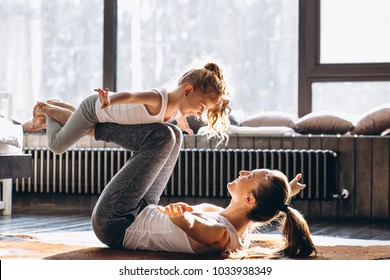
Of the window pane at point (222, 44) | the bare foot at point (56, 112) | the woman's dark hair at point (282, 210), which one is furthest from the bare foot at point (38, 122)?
the window pane at point (222, 44)

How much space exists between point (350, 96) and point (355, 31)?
0.43m

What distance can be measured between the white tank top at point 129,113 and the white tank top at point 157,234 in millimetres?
317

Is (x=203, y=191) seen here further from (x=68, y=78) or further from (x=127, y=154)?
(x=68, y=78)

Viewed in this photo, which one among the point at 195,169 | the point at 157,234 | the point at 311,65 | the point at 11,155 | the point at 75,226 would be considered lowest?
the point at 75,226

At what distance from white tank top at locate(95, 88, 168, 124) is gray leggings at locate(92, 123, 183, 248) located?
0.02 metres

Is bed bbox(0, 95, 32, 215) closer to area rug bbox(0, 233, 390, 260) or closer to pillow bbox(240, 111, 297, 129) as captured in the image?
area rug bbox(0, 233, 390, 260)

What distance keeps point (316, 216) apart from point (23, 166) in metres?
1.79

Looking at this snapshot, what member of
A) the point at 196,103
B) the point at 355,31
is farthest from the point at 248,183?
the point at 355,31

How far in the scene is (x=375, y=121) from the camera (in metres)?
4.29

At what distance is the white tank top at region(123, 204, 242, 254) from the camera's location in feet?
8.21

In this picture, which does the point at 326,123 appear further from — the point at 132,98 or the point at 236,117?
the point at 132,98

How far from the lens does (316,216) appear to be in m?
4.42
